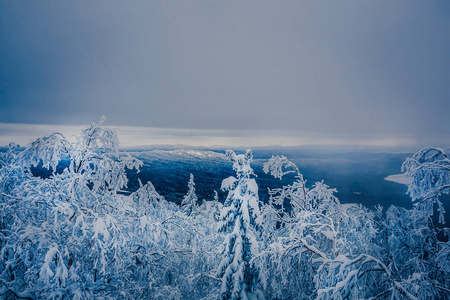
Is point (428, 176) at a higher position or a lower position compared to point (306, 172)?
higher

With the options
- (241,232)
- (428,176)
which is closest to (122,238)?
(241,232)

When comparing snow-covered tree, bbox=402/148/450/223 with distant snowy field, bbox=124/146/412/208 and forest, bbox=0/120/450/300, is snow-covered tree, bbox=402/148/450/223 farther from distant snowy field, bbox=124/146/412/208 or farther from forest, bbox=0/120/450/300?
distant snowy field, bbox=124/146/412/208

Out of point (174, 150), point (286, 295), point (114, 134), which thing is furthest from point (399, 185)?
point (114, 134)

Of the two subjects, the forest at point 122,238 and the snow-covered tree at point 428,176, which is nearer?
the forest at point 122,238

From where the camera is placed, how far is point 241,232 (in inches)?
342

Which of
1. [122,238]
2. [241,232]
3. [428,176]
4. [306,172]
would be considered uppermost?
[428,176]

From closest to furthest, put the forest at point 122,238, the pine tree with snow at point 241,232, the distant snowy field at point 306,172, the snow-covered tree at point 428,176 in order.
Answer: the forest at point 122,238 < the snow-covered tree at point 428,176 < the pine tree with snow at point 241,232 < the distant snowy field at point 306,172

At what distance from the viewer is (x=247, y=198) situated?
28.1 ft

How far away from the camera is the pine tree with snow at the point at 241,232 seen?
8.41 meters

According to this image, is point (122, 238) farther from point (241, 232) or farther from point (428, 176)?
point (428, 176)

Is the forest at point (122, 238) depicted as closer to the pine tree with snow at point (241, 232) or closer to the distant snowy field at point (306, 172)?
the pine tree with snow at point (241, 232)

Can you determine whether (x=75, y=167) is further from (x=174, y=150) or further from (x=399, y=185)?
(x=399, y=185)

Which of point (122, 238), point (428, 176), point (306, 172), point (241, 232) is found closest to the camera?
point (428, 176)

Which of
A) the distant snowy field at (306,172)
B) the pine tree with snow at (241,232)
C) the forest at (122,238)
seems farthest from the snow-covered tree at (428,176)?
the distant snowy field at (306,172)
